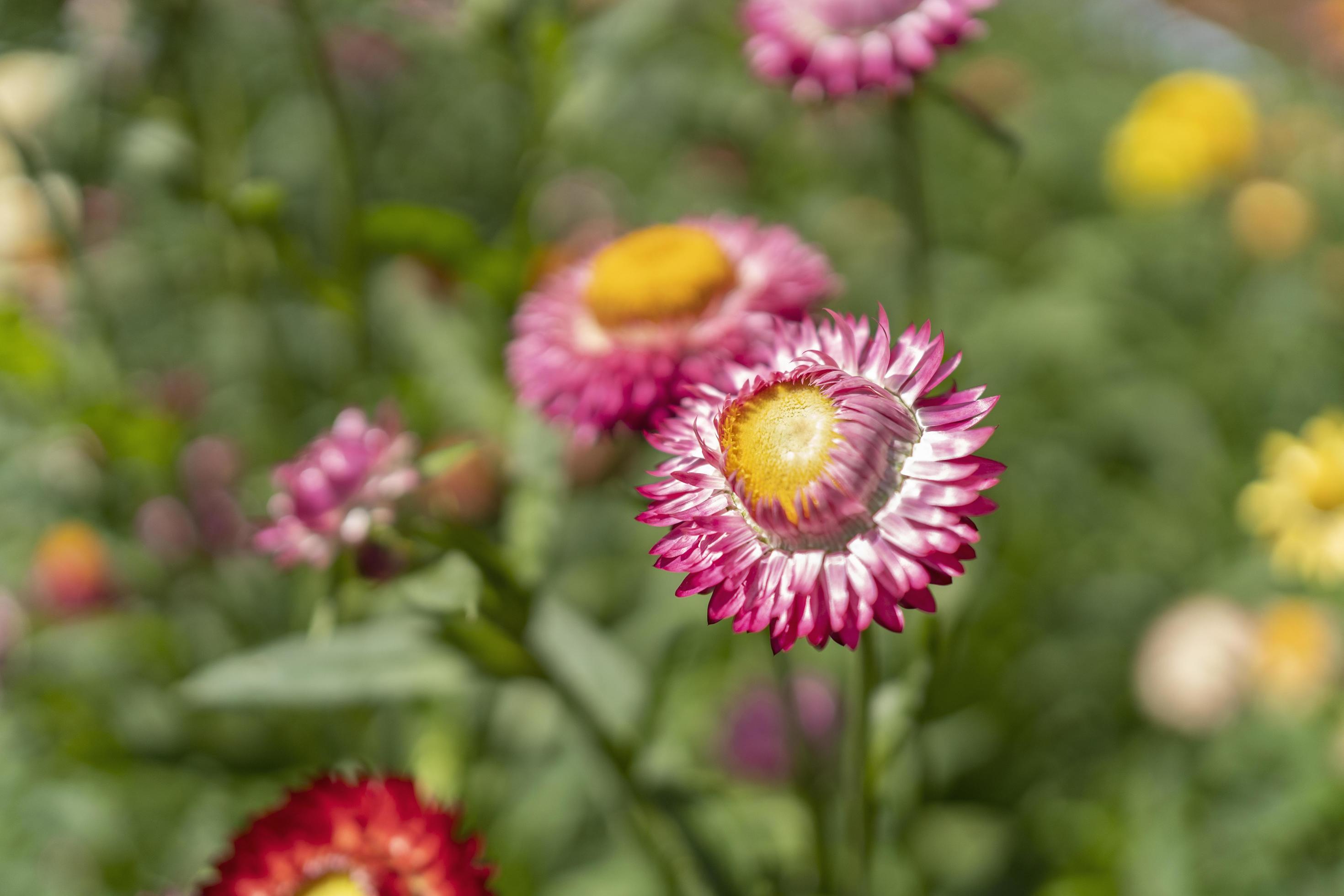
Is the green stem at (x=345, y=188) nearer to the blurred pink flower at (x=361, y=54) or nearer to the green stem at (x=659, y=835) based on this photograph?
the green stem at (x=659, y=835)

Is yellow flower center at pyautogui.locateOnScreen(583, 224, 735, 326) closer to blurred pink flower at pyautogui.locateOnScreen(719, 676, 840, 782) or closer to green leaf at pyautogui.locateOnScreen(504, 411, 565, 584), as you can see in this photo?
green leaf at pyautogui.locateOnScreen(504, 411, 565, 584)

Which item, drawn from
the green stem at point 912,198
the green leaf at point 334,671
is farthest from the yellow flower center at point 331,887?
the green stem at point 912,198

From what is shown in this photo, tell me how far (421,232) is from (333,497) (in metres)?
0.51

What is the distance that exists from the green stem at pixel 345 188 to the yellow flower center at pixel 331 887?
0.76m

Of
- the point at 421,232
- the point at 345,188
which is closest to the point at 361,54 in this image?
the point at 345,188

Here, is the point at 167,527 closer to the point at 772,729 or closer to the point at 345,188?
the point at 345,188

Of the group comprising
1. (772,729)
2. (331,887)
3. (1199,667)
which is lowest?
(772,729)

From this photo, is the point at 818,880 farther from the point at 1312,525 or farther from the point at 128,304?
the point at 128,304

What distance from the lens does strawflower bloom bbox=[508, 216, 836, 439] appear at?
3.25 feet

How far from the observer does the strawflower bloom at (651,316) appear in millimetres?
990

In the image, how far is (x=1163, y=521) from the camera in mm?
2086

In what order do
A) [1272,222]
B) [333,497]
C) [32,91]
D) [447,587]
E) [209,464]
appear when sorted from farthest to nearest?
[1272,222], [32,91], [209,464], [333,497], [447,587]

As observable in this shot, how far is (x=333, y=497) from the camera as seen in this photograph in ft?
3.15

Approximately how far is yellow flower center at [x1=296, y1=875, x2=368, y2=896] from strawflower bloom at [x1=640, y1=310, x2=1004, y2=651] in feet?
1.48
